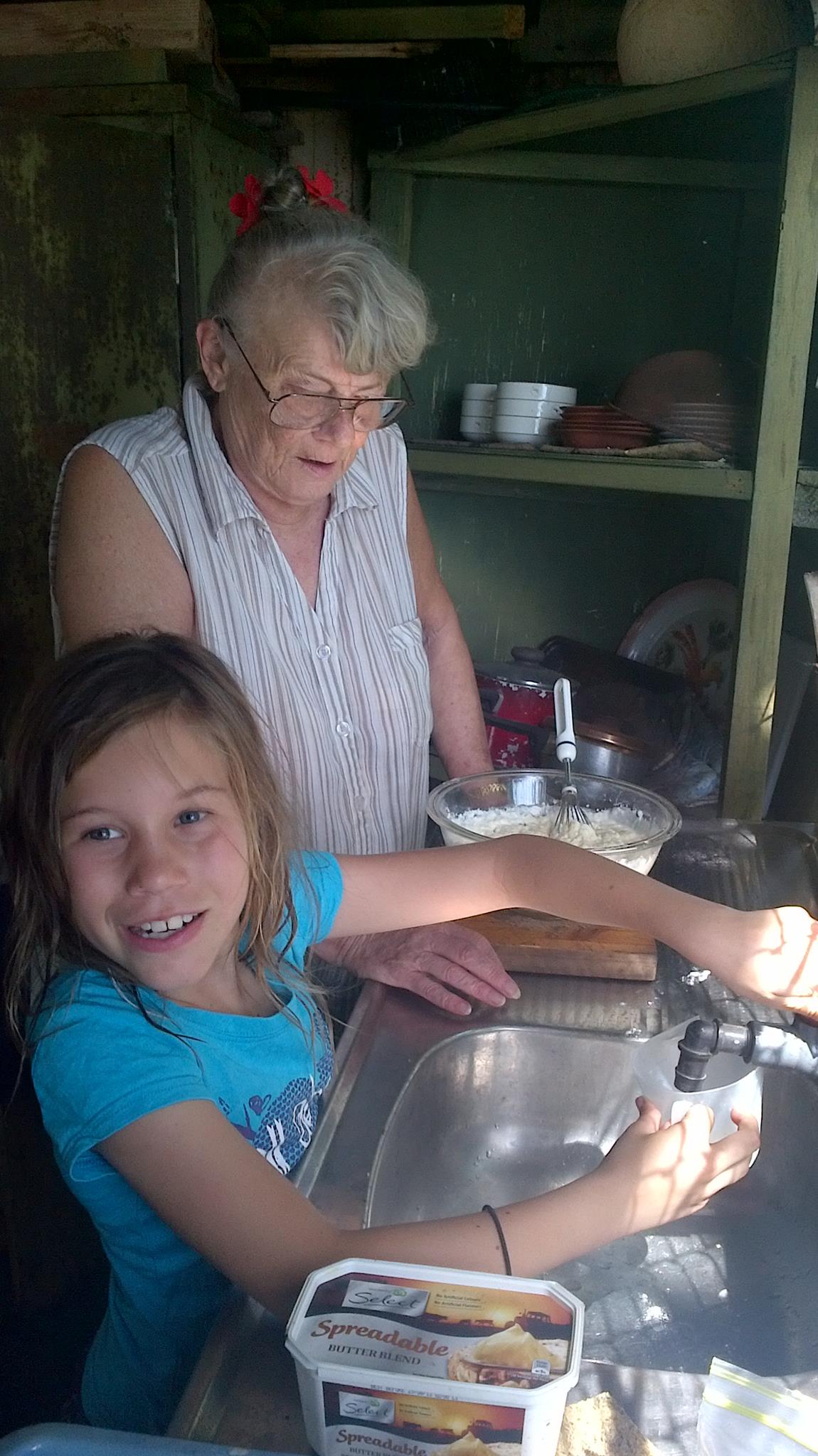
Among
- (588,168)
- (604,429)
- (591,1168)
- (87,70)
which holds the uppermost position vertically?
(87,70)

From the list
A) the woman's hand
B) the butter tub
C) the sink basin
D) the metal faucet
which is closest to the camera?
the butter tub

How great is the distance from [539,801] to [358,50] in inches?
73.9

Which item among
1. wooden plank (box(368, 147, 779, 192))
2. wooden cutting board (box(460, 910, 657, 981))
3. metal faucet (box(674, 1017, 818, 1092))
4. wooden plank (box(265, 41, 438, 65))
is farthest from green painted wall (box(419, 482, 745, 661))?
metal faucet (box(674, 1017, 818, 1092))

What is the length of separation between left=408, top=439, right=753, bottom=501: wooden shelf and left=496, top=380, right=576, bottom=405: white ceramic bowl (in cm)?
14

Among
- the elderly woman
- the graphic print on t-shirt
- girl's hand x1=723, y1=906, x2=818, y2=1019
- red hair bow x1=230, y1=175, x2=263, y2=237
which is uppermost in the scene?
red hair bow x1=230, y1=175, x2=263, y2=237

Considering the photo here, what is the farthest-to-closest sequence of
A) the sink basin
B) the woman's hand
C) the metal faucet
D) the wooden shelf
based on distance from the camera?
the wooden shelf, the woman's hand, the sink basin, the metal faucet

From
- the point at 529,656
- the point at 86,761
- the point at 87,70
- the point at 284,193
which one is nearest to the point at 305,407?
the point at 284,193

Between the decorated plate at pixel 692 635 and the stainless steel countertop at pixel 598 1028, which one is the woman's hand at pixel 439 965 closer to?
the stainless steel countertop at pixel 598 1028

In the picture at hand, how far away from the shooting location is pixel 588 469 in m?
2.21

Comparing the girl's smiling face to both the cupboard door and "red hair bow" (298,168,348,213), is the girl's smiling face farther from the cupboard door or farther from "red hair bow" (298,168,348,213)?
the cupboard door

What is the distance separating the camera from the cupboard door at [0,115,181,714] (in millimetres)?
2137

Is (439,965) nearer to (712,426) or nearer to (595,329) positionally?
(712,426)

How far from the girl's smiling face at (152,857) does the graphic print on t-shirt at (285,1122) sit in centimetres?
13

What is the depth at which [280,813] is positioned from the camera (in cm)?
115
